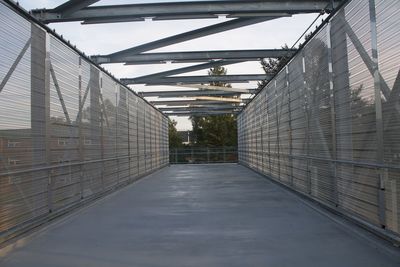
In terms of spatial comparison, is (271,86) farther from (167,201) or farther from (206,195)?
(167,201)

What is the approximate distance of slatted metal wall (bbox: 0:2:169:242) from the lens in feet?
20.8

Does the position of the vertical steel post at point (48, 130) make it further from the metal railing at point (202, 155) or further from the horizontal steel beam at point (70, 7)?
the metal railing at point (202, 155)

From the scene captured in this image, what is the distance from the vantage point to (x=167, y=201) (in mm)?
10461

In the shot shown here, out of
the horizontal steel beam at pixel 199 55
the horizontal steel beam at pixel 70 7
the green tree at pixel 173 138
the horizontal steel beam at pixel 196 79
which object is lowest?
the green tree at pixel 173 138

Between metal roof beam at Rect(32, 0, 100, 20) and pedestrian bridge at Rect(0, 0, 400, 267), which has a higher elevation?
metal roof beam at Rect(32, 0, 100, 20)

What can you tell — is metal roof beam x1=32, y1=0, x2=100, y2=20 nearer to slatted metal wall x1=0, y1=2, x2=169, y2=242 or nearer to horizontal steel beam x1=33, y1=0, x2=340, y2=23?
horizontal steel beam x1=33, y1=0, x2=340, y2=23

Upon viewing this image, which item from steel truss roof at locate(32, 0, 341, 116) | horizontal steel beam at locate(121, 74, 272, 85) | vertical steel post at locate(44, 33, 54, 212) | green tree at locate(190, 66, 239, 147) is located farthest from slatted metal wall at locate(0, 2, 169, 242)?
green tree at locate(190, 66, 239, 147)

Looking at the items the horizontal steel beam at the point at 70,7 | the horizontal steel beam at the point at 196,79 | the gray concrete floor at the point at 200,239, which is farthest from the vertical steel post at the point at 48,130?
the horizontal steel beam at the point at 196,79

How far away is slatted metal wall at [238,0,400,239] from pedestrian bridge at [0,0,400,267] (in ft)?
0.08

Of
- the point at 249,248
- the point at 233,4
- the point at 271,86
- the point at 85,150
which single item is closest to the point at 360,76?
the point at 249,248

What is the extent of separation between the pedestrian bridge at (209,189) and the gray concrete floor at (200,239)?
0.02 m

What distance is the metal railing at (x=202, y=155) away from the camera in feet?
120

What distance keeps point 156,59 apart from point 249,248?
8.27 metres

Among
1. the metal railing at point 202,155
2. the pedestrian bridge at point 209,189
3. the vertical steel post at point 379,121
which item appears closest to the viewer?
the pedestrian bridge at point 209,189
